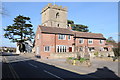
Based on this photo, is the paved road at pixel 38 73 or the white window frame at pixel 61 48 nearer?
the paved road at pixel 38 73

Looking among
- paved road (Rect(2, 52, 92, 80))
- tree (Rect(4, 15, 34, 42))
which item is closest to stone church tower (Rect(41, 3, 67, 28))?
tree (Rect(4, 15, 34, 42))

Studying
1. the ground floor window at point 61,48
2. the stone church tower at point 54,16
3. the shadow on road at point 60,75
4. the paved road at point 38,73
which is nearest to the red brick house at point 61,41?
the ground floor window at point 61,48

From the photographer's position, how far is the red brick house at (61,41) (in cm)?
3891

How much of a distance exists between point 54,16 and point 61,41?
20.2 m

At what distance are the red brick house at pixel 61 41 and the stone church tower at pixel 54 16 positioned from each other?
1511 centimetres

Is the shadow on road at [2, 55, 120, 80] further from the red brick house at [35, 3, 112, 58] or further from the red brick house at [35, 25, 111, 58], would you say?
the red brick house at [35, 3, 112, 58]

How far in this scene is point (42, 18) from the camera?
6494 centimetres

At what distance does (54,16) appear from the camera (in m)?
59.2

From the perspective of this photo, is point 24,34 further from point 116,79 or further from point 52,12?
point 116,79

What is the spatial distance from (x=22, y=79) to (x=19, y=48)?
54911mm

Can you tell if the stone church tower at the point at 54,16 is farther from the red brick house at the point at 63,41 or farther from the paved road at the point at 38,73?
the paved road at the point at 38,73

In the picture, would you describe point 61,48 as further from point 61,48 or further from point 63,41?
point 63,41

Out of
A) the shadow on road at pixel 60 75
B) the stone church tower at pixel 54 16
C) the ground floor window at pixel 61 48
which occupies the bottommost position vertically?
the shadow on road at pixel 60 75

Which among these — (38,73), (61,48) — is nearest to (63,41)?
(61,48)
